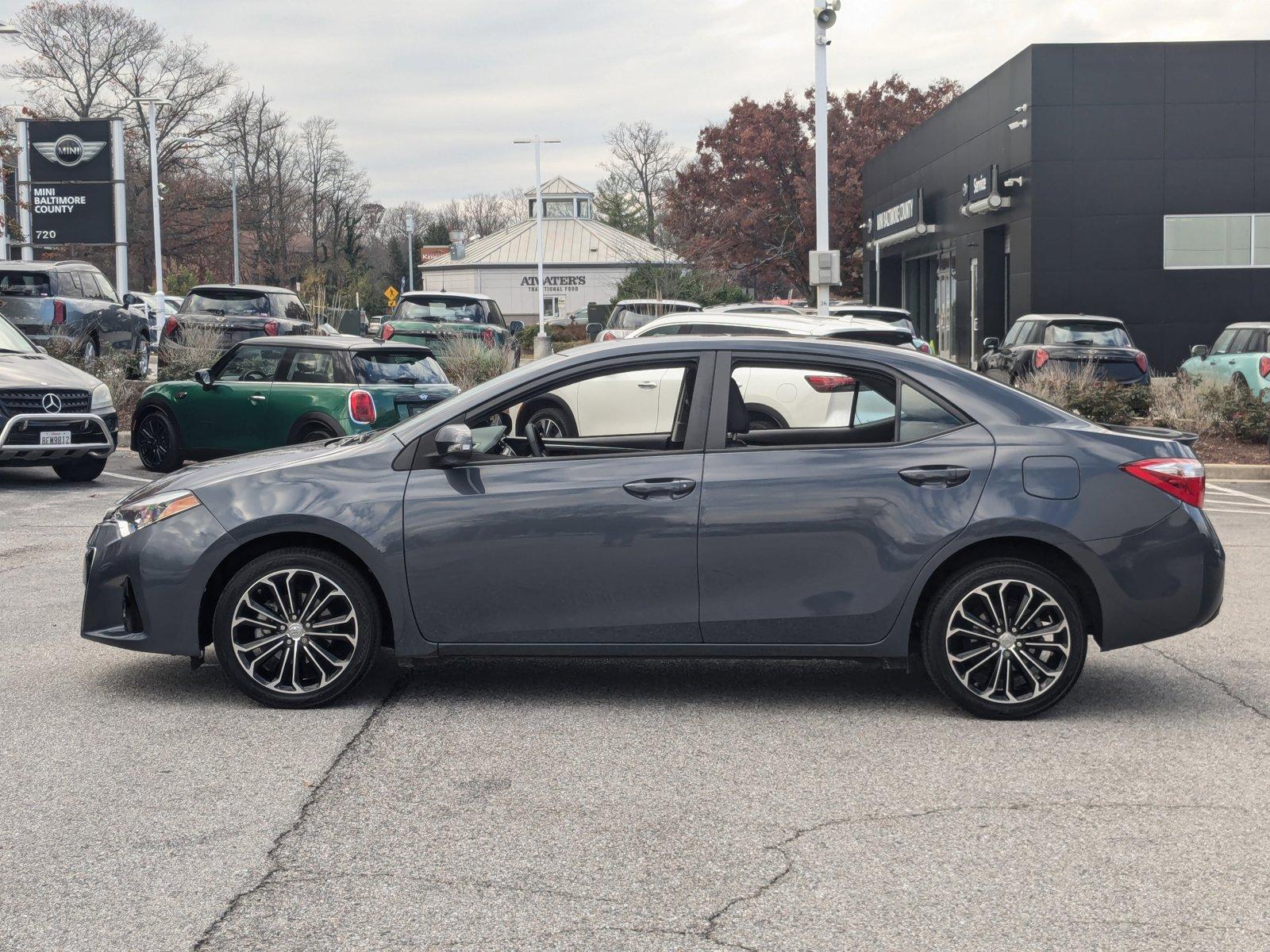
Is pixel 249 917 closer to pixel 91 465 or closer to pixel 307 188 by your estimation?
pixel 91 465

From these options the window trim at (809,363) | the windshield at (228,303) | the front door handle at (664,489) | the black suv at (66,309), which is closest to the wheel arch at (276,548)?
the front door handle at (664,489)

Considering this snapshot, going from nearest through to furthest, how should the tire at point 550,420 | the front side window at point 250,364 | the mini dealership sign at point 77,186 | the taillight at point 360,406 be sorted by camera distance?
the tire at point 550,420 → the taillight at point 360,406 → the front side window at point 250,364 → the mini dealership sign at point 77,186

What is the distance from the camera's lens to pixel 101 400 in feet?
48.1

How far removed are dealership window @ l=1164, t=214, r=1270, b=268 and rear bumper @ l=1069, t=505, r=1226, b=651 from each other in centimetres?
3012

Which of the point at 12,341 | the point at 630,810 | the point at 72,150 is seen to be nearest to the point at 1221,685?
the point at 630,810

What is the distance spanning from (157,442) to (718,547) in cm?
1058

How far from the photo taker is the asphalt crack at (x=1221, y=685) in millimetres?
6289

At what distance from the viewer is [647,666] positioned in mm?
7145

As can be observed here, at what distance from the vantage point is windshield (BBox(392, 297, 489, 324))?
22484mm

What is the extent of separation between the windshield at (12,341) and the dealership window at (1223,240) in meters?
26.4

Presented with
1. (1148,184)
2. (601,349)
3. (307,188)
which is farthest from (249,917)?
(307,188)

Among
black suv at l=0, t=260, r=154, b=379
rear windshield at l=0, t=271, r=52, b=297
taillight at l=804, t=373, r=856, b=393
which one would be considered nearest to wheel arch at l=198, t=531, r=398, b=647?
taillight at l=804, t=373, r=856, b=393

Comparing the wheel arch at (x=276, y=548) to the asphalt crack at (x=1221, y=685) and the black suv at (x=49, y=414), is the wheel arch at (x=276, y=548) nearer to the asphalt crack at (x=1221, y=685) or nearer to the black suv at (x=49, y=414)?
the asphalt crack at (x=1221, y=685)

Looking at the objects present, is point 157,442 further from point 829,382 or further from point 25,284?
point 829,382
